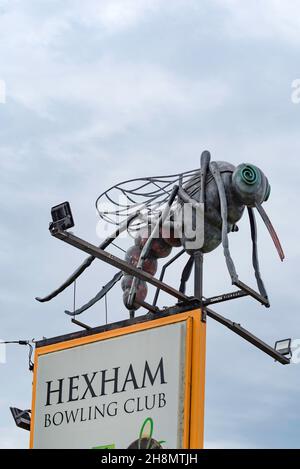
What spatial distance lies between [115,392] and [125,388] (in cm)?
20

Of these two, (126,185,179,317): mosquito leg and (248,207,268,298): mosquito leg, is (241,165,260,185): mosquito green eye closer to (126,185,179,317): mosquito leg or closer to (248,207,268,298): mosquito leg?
(248,207,268,298): mosquito leg

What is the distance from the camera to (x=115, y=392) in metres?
19.8

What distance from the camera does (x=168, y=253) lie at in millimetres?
21562

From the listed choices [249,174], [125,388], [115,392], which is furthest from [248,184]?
[115,392]

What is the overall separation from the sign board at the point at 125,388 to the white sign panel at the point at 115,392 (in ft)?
0.04

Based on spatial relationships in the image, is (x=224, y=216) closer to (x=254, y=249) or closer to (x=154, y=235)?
(x=254, y=249)

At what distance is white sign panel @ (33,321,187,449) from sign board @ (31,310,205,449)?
14 mm

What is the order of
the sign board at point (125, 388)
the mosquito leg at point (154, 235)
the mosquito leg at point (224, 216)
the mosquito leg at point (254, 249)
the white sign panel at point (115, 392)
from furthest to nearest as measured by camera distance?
the mosquito leg at point (154, 235)
the mosquito leg at point (254, 249)
the mosquito leg at point (224, 216)
the white sign panel at point (115, 392)
the sign board at point (125, 388)

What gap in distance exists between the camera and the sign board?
62.0 ft

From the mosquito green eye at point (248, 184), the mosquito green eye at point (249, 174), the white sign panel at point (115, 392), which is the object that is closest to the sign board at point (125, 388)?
the white sign panel at point (115, 392)

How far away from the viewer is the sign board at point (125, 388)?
1889cm

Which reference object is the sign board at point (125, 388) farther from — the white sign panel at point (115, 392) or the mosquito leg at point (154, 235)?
the mosquito leg at point (154, 235)
